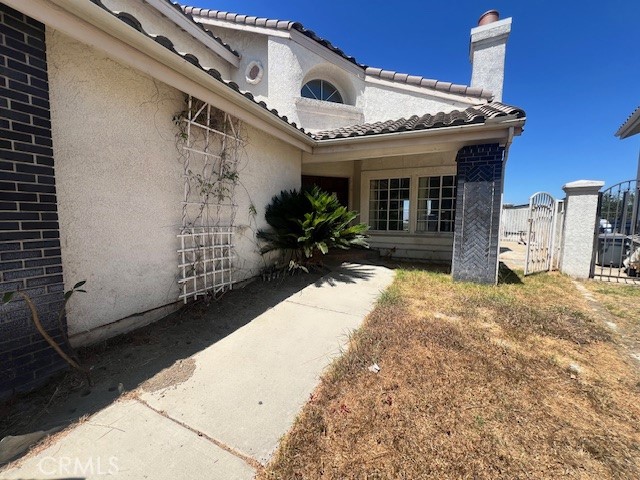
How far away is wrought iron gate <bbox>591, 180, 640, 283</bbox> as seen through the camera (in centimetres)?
637

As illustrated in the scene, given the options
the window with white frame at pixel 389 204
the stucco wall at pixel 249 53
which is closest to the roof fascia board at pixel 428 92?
the window with white frame at pixel 389 204

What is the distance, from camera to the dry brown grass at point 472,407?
1770 millimetres

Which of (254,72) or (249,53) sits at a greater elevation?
(249,53)

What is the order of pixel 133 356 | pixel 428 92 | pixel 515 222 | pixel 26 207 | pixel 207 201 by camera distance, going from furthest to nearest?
pixel 515 222
pixel 428 92
pixel 207 201
pixel 133 356
pixel 26 207

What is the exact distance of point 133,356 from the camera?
9.74 feet

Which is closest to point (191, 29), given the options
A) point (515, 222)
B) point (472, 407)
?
point (472, 407)

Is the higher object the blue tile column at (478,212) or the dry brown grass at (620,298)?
the blue tile column at (478,212)

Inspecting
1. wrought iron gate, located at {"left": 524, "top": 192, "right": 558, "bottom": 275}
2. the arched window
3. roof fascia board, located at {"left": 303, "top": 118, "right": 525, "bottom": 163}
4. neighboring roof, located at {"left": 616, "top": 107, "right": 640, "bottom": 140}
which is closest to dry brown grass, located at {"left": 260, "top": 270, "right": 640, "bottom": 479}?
wrought iron gate, located at {"left": 524, "top": 192, "right": 558, "bottom": 275}

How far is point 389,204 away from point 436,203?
4.98 ft

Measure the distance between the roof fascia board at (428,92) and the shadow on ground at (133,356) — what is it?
7711mm

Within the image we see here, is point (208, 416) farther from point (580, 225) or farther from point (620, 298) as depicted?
point (580, 225)

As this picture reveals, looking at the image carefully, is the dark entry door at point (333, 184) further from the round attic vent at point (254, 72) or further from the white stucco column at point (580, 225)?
the white stucco column at point (580, 225)

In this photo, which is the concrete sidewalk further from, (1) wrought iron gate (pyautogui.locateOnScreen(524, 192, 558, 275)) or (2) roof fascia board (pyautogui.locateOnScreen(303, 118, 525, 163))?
(1) wrought iron gate (pyautogui.locateOnScreen(524, 192, 558, 275))

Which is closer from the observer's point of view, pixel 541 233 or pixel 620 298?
pixel 620 298
